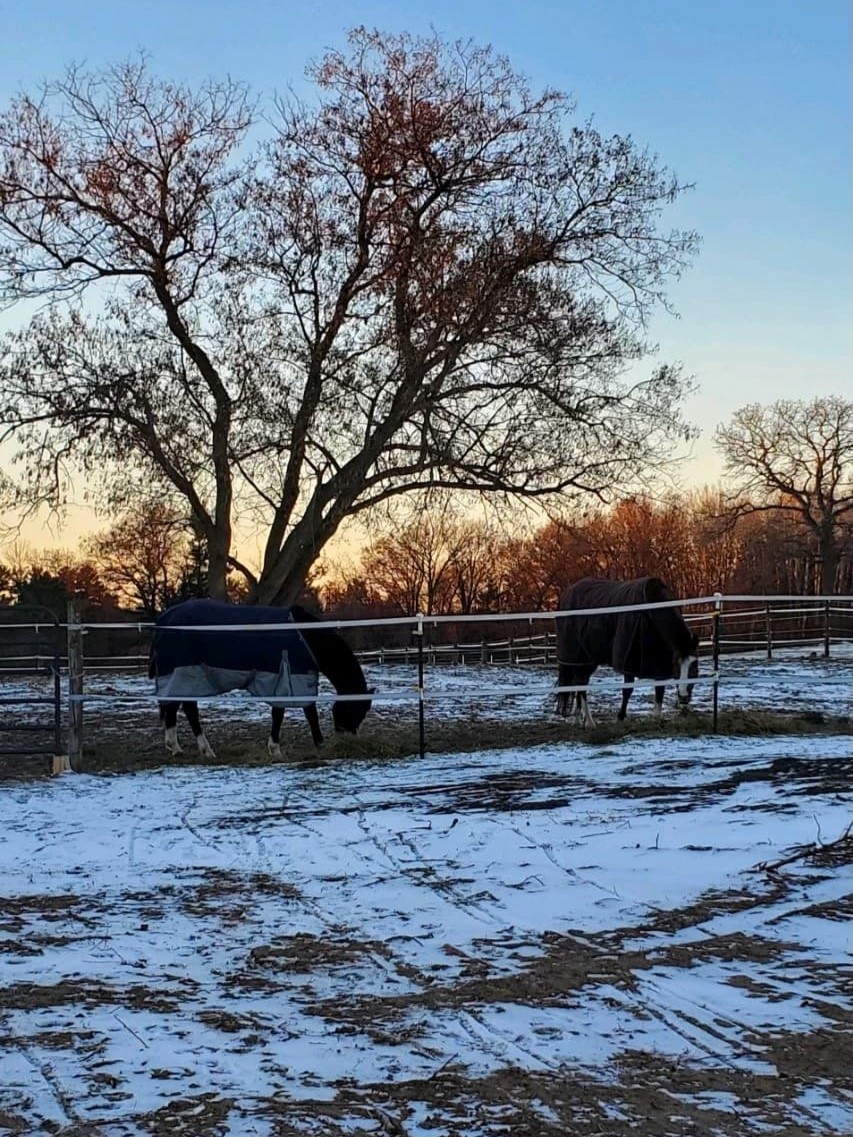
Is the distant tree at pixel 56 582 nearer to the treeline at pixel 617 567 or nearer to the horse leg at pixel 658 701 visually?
the treeline at pixel 617 567

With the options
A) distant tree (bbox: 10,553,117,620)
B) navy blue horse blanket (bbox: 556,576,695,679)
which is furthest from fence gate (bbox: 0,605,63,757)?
distant tree (bbox: 10,553,117,620)

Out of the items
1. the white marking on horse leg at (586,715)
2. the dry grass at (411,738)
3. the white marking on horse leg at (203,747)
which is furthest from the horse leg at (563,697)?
the white marking on horse leg at (203,747)

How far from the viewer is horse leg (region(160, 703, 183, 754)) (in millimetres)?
10820

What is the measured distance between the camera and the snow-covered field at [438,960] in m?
2.98

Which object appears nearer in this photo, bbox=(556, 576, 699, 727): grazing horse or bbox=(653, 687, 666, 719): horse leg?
bbox=(556, 576, 699, 727): grazing horse

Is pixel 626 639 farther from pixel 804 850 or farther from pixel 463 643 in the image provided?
pixel 463 643

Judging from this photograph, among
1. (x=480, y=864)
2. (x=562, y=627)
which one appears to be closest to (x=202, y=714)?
(x=562, y=627)

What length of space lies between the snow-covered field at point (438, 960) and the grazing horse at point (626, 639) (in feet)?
12.5

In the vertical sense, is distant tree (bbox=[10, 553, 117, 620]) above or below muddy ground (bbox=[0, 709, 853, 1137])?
above

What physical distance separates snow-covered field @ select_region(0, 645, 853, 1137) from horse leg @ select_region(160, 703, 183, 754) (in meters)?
2.93

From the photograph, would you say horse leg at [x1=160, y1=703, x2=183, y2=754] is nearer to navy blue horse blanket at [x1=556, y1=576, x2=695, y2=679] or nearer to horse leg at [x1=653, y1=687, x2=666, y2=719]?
navy blue horse blanket at [x1=556, y1=576, x2=695, y2=679]

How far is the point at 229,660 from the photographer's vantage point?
34.1 ft

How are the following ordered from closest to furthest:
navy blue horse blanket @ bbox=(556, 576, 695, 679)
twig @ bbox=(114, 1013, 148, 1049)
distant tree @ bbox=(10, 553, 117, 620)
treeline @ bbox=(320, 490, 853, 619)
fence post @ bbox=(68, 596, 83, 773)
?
twig @ bbox=(114, 1013, 148, 1049), fence post @ bbox=(68, 596, 83, 773), navy blue horse blanket @ bbox=(556, 576, 695, 679), distant tree @ bbox=(10, 553, 117, 620), treeline @ bbox=(320, 490, 853, 619)

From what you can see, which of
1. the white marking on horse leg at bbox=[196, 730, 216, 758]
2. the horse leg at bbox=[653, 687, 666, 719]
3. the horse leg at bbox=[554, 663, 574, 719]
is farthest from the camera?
the horse leg at bbox=[554, 663, 574, 719]
